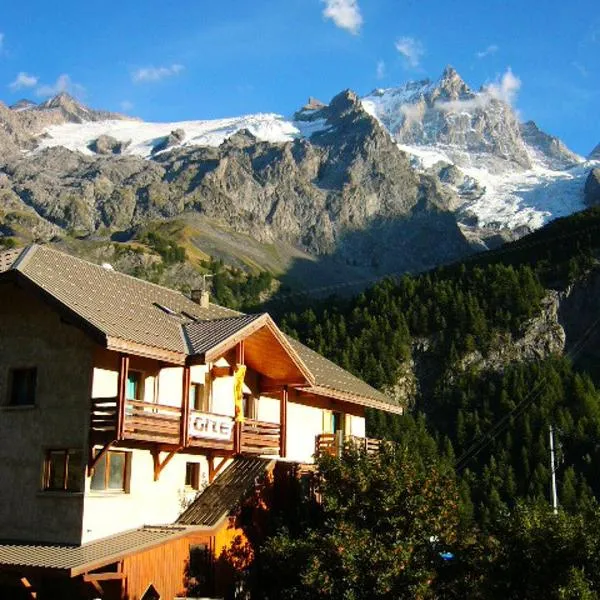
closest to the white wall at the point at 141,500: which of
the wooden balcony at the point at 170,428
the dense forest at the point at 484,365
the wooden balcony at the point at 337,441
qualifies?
the wooden balcony at the point at 170,428

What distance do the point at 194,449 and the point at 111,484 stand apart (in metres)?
3.61

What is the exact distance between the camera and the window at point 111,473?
1016 inches

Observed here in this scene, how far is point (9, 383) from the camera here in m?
27.8

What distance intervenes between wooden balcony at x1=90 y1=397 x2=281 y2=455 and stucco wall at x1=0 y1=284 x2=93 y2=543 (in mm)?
781

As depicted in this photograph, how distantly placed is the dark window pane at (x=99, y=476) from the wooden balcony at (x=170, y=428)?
0.77 meters

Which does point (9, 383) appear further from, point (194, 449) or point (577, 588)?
point (577, 588)

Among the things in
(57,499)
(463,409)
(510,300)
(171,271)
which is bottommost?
(57,499)

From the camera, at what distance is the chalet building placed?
81.5 ft

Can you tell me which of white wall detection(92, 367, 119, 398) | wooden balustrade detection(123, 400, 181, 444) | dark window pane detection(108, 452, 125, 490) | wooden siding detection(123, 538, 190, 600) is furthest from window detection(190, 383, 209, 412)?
wooden siding detection(123, 538, 190, 600)

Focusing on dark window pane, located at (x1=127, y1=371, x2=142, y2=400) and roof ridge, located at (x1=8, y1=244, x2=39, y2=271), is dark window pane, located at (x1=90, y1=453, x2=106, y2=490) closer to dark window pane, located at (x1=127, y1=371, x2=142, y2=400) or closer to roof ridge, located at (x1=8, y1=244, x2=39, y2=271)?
dark window pane, located at (x1=127, y1=371, x2=142, y2=400)

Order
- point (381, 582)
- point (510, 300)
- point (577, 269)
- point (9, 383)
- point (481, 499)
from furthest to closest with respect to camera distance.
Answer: point (577, 269)
point (510, 300)
point (481, 499)
point (9, 383)
point (381, 582)

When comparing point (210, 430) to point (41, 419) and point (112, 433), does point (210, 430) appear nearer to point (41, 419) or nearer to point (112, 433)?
point (112, 433)

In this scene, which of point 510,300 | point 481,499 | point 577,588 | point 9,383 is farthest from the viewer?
point 510,300

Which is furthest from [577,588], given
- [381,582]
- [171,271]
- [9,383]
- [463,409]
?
[171,271]
